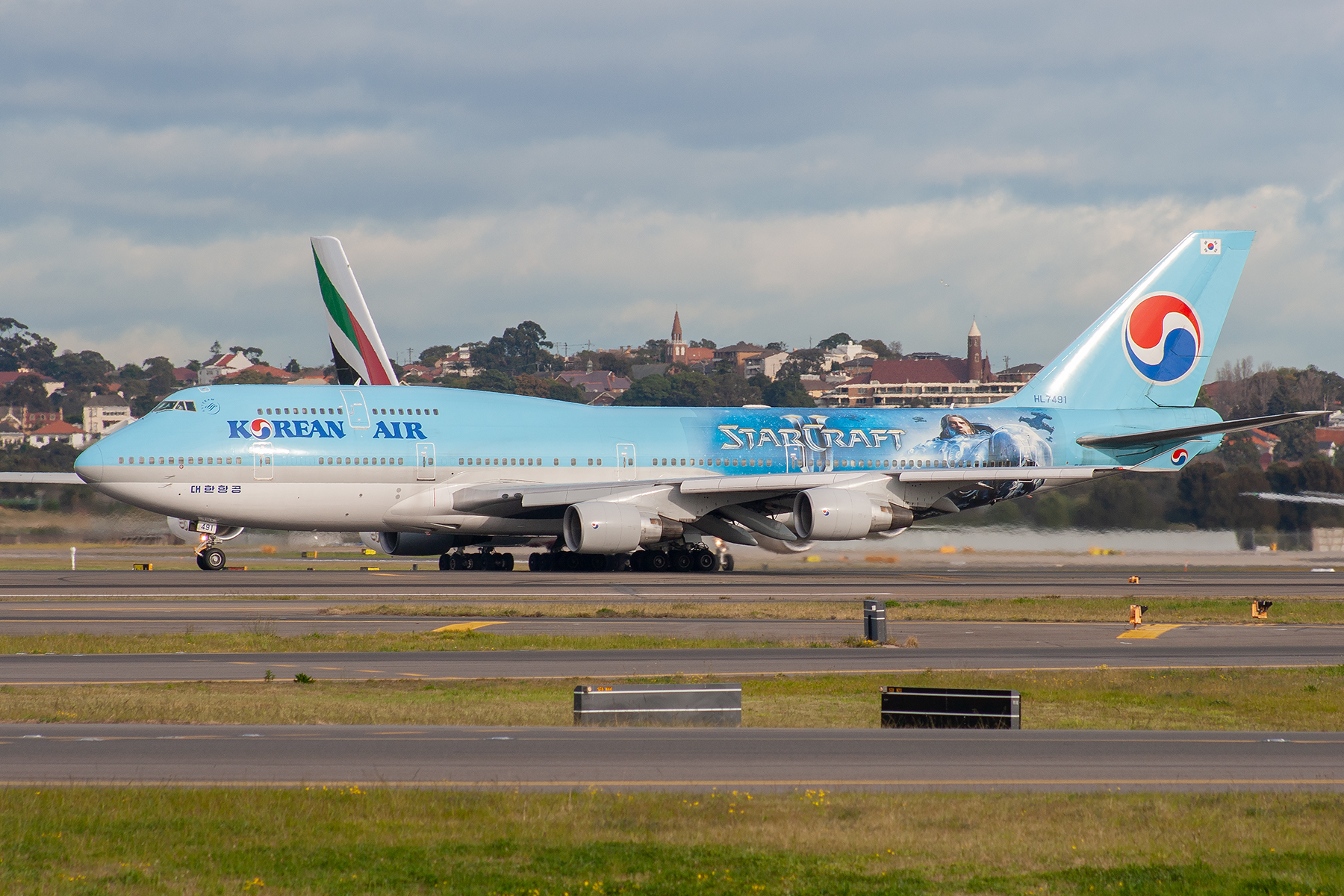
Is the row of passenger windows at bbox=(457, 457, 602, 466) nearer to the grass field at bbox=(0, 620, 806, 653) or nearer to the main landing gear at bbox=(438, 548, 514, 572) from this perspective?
the main landing gear at bbox=(438, 548, 514, 572)

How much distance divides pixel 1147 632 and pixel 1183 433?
77.8 ft

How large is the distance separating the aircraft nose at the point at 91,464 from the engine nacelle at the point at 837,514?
21.0 metres

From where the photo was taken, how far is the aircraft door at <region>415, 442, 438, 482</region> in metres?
43.5

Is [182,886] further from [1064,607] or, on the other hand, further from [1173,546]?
[1173,546]

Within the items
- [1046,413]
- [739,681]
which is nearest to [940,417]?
[1046,413]

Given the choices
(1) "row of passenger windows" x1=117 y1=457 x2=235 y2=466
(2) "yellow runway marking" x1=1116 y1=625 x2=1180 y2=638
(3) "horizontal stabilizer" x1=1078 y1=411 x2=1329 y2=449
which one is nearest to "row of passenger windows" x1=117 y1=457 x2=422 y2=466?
(1) "row of passenger windows" x1=117 y1=457 x2=235 y2=466

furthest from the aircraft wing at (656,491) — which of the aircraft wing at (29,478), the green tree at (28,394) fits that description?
the green tree at (28,394)

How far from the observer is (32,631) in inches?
1000

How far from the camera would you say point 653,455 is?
47344 millimetres

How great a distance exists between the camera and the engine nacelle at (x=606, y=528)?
42.3 metres

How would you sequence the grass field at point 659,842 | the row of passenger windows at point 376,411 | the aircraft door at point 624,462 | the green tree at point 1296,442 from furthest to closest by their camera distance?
the green tree at point 1296,442, the aircraft door at point 624,462, the row of passenger windows at point 376,411, the grass field at point 659,842

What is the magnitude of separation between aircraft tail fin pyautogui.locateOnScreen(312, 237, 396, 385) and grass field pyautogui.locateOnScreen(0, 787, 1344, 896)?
48.7m

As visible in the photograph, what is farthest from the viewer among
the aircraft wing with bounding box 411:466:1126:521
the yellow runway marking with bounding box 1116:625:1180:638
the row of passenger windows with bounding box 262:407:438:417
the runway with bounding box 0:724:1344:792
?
the aircraft wing with bounding box 411:466:1126:521

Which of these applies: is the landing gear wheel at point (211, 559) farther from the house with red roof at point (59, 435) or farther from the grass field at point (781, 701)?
the house with red roof at point (59, 435)
